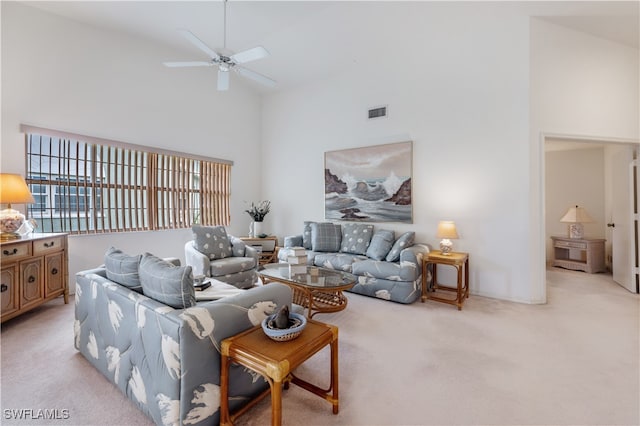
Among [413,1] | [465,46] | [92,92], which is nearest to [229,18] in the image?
[92,92]

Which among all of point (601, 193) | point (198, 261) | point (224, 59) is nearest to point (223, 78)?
point (224, 59)

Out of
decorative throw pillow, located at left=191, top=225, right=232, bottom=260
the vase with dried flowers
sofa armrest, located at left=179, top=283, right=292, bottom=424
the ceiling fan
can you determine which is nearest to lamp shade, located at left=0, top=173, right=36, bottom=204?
decorative throw pillow, located at left=191, top=225, right=232, bottom=260

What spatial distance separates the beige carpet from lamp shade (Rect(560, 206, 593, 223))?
2444 millimetres

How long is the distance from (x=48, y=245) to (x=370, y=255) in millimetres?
4050

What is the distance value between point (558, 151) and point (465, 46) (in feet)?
12.9

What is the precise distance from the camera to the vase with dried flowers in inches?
222

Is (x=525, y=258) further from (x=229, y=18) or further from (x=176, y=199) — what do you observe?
(x=176, y=199)

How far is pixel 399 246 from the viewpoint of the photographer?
3.99 metres

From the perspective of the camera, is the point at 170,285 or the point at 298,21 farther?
the point at 298,21

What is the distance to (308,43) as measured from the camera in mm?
4465

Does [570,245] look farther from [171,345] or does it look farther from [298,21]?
[171,345]

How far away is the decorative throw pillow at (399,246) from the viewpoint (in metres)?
3.94

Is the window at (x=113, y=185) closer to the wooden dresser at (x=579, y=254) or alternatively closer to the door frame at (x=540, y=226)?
the door frame at (x=540, y=226)

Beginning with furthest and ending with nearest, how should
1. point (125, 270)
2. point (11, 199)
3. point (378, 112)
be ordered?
point (378, 112) < point (11, 199) < point (125, 270)
